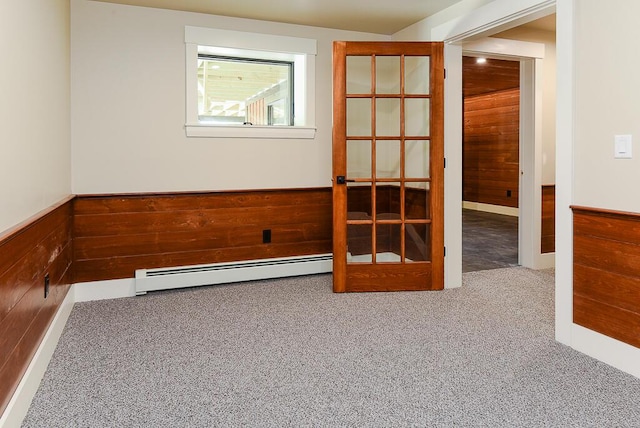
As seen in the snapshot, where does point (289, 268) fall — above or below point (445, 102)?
below

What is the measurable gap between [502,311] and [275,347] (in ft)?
5.25

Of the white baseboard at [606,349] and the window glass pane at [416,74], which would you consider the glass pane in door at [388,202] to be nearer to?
the window glass pane at [416,74]

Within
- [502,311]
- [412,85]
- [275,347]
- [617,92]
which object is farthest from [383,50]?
[275,347]

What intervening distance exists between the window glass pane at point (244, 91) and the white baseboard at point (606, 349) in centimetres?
287

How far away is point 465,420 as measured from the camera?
183cm

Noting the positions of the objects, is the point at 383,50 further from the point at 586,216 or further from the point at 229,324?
the point at 229,324

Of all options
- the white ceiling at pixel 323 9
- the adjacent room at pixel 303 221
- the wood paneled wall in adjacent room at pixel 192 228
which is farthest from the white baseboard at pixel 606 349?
the white ceiling at pixel 323 9

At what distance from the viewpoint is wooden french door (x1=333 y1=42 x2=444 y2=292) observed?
360 centimetres

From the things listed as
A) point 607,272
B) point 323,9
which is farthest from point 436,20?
point 607,272

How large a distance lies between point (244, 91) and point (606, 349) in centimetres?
328

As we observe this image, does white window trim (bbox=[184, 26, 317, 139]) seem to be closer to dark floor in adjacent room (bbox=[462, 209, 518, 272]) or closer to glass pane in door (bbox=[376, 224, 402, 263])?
glass pane in door (bbox=[376, 224, 402, 263])

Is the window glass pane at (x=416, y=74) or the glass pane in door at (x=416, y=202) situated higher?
the window glass pane at (x=416, y=74)

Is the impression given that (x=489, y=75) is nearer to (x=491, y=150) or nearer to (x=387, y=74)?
(x=491, y=150)

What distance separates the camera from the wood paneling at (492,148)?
8.30 metres
